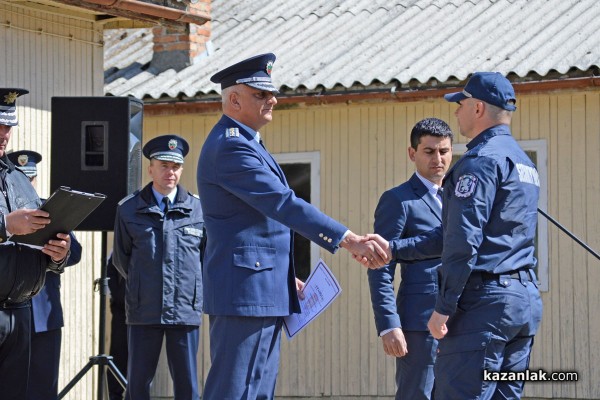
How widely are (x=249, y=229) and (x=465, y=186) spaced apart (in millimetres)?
1146

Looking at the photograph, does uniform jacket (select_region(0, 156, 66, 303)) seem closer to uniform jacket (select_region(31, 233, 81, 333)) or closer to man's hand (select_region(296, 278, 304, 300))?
uniform jacket (select_region(31, 233, 81, 333))

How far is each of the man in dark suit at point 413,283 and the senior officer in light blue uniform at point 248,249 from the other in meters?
0.74

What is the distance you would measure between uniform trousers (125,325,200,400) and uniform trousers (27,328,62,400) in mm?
604

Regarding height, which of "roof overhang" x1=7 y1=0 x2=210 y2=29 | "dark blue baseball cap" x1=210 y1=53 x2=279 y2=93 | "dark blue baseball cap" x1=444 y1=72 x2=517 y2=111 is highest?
"roof overhang" x1=7 y1=0 x2=210 y2=29

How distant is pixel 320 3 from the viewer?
15133 mm

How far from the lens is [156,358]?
8.95 meters

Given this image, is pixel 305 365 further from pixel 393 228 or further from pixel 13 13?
pixel 393 228

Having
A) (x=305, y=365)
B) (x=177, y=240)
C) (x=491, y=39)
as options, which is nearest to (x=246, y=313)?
(x=177, y=240)

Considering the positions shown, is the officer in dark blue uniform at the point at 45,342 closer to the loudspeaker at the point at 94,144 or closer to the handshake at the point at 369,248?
the loudspeaker at the point at 94,144

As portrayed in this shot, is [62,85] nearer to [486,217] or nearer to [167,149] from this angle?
[167,149]

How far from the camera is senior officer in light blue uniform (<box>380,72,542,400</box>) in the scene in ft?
19.1

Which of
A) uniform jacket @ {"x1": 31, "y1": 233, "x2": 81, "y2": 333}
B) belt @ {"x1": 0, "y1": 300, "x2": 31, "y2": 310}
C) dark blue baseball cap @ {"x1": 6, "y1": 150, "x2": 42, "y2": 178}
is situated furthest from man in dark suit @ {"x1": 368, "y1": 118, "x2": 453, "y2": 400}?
dark blue baseball cap @ {"x1": 6, "y1": 150, "x2": 42, "y2": 178}

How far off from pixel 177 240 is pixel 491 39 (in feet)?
16.7

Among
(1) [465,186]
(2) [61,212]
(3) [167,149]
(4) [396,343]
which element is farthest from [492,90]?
(3) [167,149]
